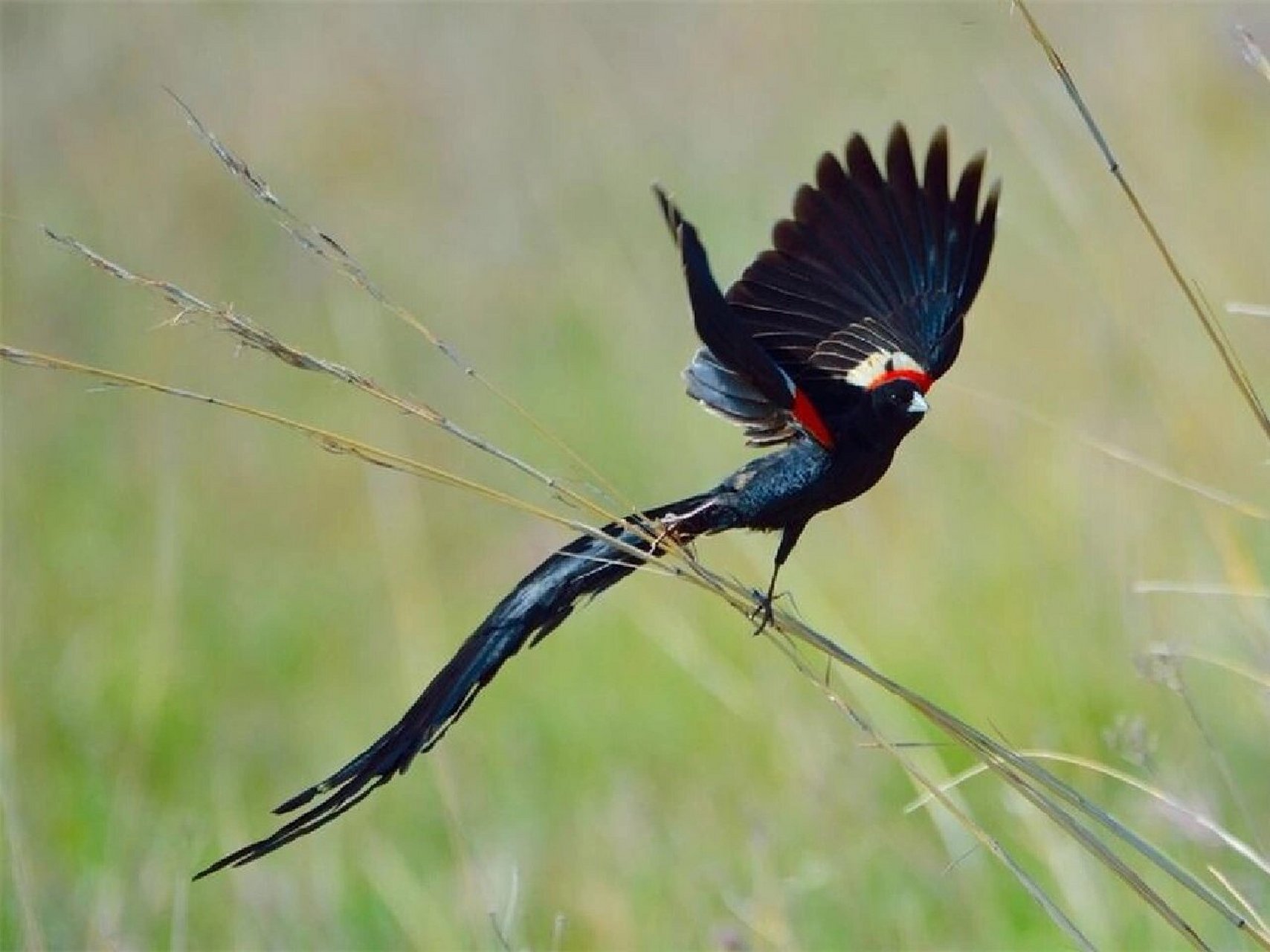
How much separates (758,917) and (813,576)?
90.0 inches

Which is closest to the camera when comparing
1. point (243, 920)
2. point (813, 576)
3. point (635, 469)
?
point (243, 920)

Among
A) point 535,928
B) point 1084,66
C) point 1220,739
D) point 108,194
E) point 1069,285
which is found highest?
point 108,194

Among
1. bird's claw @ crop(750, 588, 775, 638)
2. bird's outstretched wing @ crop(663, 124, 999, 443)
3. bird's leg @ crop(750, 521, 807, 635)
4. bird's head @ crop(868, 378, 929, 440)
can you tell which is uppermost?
bird's outstretched wing @ crop(663, 124, 999, 443)

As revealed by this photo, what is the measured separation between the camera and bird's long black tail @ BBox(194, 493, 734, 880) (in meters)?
1.57

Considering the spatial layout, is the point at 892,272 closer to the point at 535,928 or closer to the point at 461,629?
the point at 535,928

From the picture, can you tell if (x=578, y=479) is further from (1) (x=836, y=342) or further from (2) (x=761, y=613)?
(1) (x=836, y=342)

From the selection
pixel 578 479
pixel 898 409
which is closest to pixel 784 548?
pixel 898 409

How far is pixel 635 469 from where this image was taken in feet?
18.6

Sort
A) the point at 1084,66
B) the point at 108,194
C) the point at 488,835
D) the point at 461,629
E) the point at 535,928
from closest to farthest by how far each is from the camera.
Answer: the point at 535,928 → the point at 488,835 → the point at 461,629 → the point at 1084,66 → the point at 108,194

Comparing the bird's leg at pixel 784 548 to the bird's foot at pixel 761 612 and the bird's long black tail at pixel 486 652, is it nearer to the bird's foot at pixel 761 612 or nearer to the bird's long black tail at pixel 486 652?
the bird's foot at pixel 761 612

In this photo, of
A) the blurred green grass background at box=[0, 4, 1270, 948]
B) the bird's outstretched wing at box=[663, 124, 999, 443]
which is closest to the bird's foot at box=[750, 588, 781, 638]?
the bird's outstretched wing at box=[663, 124, 999, 443]

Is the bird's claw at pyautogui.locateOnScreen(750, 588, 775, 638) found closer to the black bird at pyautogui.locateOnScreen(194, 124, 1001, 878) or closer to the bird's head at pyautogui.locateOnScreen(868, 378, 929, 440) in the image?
the black bird at pyautogui.locateOnScreen(194, 124, 1001, 878)

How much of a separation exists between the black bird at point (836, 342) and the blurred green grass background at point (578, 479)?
0.25 metres

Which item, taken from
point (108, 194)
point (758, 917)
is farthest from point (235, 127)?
point (758, 917)
